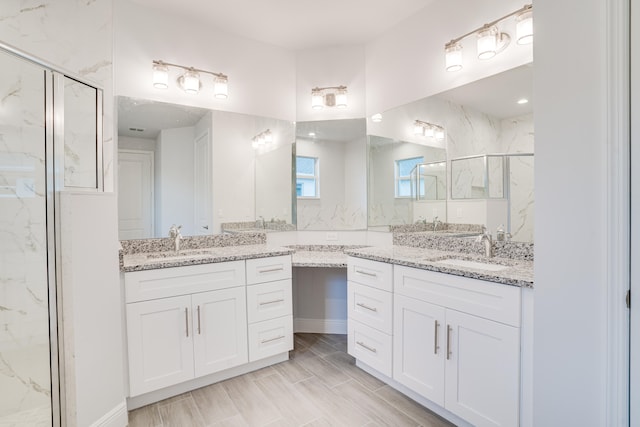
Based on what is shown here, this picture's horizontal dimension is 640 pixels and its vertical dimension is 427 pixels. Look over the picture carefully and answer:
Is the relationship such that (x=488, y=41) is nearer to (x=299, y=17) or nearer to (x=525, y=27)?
(x=525, y=27)

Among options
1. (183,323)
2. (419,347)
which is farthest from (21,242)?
(419,347)

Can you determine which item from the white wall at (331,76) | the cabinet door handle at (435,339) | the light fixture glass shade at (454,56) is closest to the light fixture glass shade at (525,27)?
the light fixture glass shade at (454,56)

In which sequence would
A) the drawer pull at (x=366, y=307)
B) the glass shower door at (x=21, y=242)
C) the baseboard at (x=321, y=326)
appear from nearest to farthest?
the glass shower door at (x=21, y=242), the drawer pull at (x=366, y=307), the baseboard at (x=321, y=326)

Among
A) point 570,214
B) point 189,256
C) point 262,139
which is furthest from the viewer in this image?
point 262,139

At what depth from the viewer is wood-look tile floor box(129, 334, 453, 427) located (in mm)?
1805

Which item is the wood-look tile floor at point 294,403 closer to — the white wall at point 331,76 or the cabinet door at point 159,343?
the cabinet door at point 159,343

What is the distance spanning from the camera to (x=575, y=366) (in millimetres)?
1058

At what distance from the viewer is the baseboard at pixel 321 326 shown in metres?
3.04

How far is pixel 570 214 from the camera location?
1.06 meters

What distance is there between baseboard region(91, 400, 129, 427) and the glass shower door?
28 cm

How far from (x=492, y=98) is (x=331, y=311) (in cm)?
221

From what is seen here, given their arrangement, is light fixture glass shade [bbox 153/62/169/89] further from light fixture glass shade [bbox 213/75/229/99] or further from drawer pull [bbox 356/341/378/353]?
drawer pull [bbox 356/341/378/353]

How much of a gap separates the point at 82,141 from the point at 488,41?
8.35 feet

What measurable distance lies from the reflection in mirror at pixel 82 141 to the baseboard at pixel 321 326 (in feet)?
6.91
